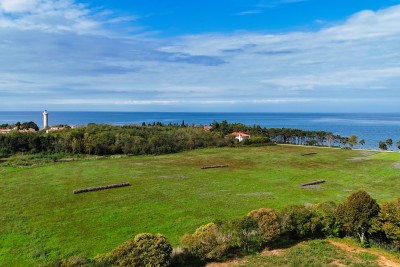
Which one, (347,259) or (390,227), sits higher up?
(390,227)

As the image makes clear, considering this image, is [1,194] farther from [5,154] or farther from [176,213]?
[5,154]

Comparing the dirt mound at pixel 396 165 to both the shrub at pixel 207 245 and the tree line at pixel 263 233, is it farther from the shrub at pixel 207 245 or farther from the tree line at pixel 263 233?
the shrub at pixel 207 245

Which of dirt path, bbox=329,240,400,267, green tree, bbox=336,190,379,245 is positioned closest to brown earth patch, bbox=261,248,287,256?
dirt path, bbox=329,240,400,267

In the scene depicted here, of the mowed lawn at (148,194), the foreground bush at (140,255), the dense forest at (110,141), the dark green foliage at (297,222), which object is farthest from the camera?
the dense forest at (110,141)

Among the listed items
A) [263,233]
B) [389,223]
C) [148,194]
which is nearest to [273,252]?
[263,233]

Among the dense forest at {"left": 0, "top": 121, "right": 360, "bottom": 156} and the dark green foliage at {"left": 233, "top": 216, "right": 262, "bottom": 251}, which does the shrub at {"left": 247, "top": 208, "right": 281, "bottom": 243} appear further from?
the dense forest at {"left": 0, "top": 121, "right": 360, "bottom": 156}

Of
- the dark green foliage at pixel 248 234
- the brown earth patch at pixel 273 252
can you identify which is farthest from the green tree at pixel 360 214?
the dark green foliage at pixel 248 234

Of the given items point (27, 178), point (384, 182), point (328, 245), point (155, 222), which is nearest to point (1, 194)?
point (27, 178)
